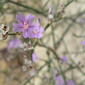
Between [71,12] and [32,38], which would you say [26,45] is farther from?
[71,12]

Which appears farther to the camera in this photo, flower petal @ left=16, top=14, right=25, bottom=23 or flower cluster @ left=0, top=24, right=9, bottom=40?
flower petal @ left=16, top=14, right=25, bottom=23

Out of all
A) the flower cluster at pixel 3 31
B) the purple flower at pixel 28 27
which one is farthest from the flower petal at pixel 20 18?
the flower cluster at pixel 3 31

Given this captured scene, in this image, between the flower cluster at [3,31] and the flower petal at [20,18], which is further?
the flower petal at [20,18]

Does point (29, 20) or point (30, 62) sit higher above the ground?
point (29, 20)

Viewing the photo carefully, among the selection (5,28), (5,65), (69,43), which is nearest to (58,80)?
(5,28)

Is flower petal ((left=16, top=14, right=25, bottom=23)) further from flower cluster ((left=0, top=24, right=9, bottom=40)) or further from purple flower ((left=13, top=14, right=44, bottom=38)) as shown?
flower cluster ((left=0, top=24, right=9, bottom=40))

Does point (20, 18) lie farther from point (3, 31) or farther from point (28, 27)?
point (3, 31)

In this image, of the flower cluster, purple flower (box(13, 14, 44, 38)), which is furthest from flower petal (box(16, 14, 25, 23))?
the flower cluster

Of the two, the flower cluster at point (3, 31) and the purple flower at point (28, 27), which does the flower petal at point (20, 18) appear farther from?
the flower cluster at point (3, 31)

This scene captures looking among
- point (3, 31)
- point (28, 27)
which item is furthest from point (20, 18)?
point (3, 31)
